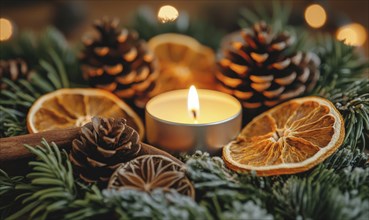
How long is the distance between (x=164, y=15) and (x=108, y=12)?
718 mm

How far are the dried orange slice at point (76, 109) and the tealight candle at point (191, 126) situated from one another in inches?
1.9

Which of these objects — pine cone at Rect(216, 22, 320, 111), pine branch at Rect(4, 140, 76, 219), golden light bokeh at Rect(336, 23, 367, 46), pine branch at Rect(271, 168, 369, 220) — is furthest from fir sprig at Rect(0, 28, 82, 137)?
golden light bokeh at Rect(336, 23, 367, 46)

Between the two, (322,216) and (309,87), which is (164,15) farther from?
(322,216)

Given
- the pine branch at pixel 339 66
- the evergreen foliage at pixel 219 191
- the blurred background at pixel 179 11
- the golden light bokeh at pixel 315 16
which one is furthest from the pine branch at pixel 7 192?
the golden light bokeh at pixel 315 16

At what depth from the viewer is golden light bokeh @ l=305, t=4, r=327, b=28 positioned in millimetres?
1059

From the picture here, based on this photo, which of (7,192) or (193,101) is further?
(193,101)

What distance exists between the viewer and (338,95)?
61 cm

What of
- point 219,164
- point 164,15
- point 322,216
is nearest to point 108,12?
point 164,15

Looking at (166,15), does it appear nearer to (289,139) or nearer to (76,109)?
(76,109)

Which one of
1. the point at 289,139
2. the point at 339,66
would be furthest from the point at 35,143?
the point at 339,66

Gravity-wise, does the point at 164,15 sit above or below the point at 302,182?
above

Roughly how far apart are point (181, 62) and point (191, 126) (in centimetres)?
29

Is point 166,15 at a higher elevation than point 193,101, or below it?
higher

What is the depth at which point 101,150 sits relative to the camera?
1.64 feet
